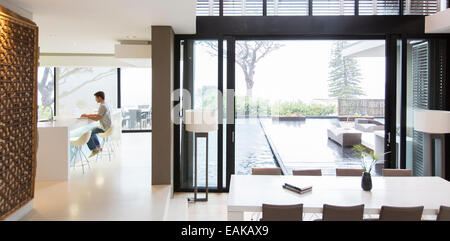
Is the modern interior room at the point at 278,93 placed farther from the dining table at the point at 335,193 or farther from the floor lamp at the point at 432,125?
the dining table at the point at 335,193

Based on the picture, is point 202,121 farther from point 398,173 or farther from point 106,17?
point 398,173

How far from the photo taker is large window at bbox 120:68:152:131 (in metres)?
11.1

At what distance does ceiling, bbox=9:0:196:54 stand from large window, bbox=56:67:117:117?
424 centimetres

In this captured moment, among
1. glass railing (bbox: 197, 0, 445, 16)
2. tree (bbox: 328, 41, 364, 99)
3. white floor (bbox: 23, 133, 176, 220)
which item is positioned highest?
glass railing (bbox: 197, 0, 445, 16)

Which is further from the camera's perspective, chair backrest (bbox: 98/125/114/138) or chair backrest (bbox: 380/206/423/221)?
chair backrest (bbox: 98/125/114/138)

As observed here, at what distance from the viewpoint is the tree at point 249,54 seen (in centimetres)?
582

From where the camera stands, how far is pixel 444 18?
511 centimetres

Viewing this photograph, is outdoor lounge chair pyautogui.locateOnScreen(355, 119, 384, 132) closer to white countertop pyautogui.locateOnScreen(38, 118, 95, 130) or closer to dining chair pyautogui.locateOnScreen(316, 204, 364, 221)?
dining chair pyautogui.locateOnScreen(316, 204, 364, 221)

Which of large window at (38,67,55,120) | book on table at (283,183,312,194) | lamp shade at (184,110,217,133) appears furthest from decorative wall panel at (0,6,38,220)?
large window at (38,67,55,120)

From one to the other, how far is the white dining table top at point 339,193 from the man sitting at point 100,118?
406 centimetres

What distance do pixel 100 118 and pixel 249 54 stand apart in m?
3.45

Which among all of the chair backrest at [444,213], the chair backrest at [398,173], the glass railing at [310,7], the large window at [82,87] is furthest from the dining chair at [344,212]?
the large window at [82,87]
